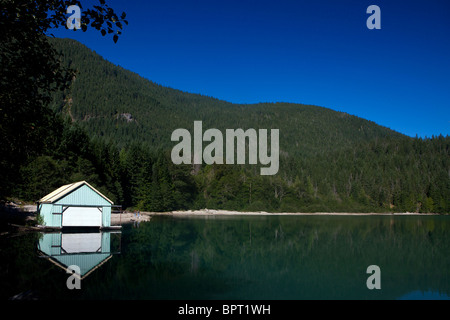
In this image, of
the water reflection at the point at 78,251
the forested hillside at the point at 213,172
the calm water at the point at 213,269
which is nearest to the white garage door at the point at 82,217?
the calm water at the point at 213,269

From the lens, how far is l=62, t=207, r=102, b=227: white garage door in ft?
102

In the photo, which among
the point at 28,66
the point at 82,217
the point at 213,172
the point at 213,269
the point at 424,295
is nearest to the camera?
the point at 28,66

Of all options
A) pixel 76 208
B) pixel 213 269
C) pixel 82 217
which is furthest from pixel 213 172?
pixel 213 269

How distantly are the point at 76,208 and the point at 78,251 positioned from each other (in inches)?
500

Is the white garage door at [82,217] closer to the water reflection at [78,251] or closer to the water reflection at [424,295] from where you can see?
the water reflection at [78,251]

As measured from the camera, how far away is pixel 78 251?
1986 centimetres

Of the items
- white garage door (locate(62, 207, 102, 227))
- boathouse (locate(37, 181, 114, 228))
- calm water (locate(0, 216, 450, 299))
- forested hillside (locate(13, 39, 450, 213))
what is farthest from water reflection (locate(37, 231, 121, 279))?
forested hillside (locate(13, 39, 450, 213))

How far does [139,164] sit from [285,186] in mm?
46545

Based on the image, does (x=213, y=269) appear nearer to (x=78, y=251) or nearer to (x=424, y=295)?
(x=78, y=251)

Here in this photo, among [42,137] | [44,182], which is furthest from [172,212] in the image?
[42,137]

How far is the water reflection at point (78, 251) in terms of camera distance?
53.5 feet

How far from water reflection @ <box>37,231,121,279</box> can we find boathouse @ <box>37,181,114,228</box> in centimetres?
482

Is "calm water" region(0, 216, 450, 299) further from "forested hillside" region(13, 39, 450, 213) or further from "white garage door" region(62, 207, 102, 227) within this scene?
"forested hillside" region(13, 39, 450, 213)
